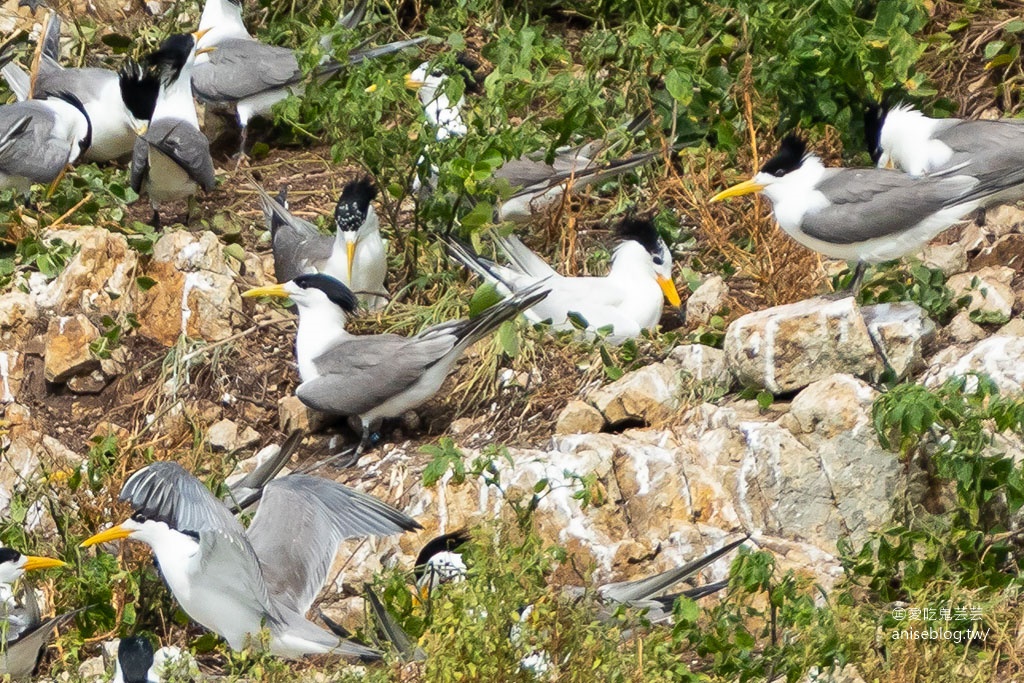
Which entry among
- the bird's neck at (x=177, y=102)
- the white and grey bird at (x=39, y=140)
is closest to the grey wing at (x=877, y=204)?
the bird's neck at (x=177, y=102)

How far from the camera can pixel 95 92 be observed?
902 cm

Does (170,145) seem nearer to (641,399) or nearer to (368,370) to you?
(368,370)

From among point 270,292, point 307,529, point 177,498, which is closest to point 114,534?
point 177,498

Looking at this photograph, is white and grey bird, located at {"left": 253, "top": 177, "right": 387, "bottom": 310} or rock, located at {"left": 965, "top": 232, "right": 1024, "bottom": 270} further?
white and grey bird, located at {"left": 253, "top": 177, "right": 387, "bottom": 310}

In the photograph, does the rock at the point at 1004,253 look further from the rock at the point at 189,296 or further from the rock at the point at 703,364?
the rock at the point at 189,296

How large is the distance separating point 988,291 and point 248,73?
15.2ft

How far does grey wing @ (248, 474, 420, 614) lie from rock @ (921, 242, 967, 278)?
286 cm

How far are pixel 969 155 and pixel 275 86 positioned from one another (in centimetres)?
412

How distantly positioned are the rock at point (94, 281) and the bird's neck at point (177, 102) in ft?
3.83

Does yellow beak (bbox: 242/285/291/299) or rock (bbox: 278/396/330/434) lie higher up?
yellow beak (bbox: 242/285/291/299)

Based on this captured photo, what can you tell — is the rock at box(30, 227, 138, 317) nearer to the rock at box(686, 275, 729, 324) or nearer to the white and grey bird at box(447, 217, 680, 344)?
the white and grey bird at box(447, 217, 680, 344)

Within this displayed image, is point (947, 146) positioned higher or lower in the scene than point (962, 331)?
higher

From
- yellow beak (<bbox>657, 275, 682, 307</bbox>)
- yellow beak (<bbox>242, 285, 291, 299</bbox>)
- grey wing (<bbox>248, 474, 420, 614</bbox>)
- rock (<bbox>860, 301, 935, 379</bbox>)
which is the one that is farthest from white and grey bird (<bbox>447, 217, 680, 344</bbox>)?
grey wing (<bbox>248, 474, 420, 614</bbox>)

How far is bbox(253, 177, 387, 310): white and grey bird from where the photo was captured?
7.62 meters
